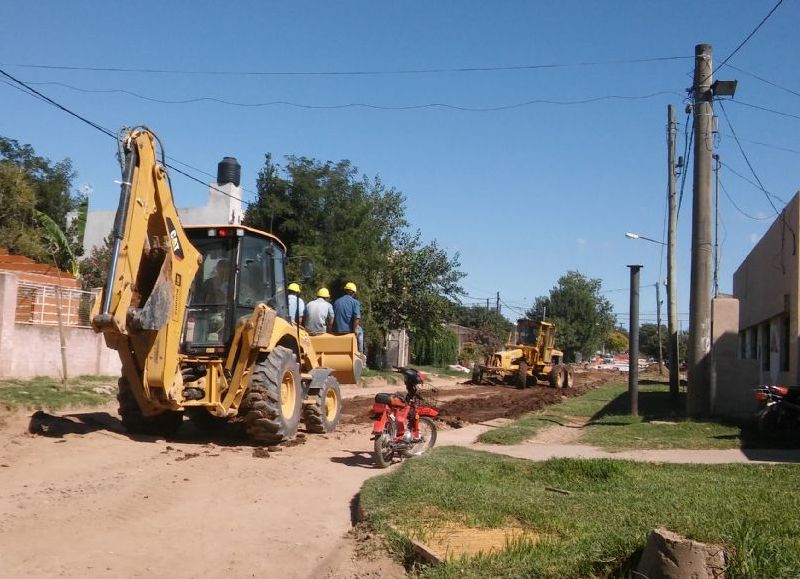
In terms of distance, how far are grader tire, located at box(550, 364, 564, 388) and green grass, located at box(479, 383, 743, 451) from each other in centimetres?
1174

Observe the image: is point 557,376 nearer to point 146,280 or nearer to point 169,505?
point 146,280

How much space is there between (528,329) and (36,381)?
21.6 meters

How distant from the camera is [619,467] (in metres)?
8.45

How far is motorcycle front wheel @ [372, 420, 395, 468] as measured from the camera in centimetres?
944

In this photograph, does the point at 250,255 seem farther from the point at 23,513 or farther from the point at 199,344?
the point at 23,513

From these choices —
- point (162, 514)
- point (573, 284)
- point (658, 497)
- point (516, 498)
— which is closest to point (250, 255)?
point (162, 514)

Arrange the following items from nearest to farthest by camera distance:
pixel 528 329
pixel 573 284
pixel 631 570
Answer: pixel 631 570 → pixel 528 329 → pixel 573 284

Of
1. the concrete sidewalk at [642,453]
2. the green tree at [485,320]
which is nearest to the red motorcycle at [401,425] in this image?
the concrete sidewalk at [642,453]

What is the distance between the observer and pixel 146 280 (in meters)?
9.50

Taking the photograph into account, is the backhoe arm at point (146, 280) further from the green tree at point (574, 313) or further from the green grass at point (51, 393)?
the green tree at point (574, 313)

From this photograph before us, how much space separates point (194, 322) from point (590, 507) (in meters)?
6.06

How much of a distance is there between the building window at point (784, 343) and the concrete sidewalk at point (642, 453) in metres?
7.98

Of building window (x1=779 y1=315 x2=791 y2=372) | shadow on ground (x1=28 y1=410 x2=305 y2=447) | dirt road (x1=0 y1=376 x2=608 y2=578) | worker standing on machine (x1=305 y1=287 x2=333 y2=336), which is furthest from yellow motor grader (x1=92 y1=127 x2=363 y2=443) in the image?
building window (x1=779 y1=315 x2=791 y2=372)

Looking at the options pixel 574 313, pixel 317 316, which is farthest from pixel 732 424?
pixel 574 313
